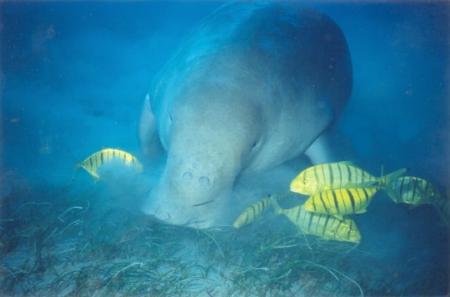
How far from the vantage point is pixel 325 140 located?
688cm

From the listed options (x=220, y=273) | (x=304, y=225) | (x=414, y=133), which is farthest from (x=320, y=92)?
(x=414, y=133)

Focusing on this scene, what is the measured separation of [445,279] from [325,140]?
9.16 feet

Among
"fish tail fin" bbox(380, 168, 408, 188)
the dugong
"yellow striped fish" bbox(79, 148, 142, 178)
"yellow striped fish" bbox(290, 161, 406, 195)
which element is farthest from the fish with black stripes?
"yellow striped fish" bbox(79, 148, 142, 178)

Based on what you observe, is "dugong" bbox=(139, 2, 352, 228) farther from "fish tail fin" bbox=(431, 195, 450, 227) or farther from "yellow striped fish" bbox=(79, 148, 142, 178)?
"fish tail fin" bbox=(431, 195, 450, 227)

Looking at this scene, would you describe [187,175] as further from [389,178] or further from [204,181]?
[389,178]

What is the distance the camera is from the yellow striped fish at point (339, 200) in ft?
14.4

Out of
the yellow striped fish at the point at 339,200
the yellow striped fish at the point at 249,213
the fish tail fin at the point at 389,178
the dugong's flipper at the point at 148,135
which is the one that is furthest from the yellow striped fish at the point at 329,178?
the dugong's flipper at the point at 148,135

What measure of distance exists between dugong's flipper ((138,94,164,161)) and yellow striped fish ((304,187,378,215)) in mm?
3760

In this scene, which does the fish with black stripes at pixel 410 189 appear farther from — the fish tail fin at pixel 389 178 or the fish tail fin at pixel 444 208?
the fish tail fin at pixel 444 208

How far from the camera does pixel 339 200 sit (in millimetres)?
4410

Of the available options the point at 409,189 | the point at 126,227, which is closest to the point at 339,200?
the point at 409,189

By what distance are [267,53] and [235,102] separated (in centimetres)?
143

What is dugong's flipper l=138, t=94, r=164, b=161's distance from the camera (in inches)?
283

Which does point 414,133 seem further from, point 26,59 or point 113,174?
point 26,59
